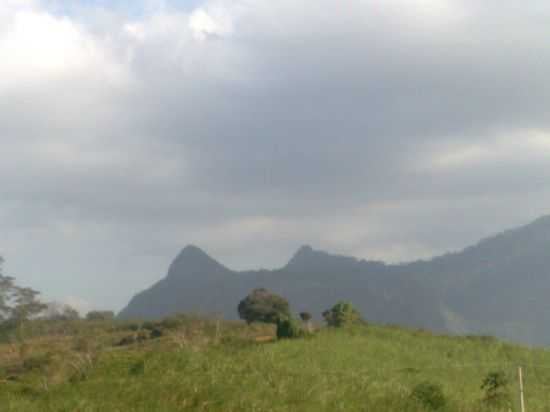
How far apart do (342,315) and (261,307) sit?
16.3 metres

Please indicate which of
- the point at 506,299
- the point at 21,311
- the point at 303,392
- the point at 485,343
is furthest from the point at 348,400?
the point at 506,299

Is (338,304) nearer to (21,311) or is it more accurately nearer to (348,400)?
(21,311)

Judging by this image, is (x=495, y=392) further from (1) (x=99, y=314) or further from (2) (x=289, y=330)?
(1) (x=99, y=314)

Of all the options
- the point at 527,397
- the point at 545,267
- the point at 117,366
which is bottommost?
A: the point at 527,397

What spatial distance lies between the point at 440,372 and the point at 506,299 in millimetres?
164233

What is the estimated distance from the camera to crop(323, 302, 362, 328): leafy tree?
39.1 metres

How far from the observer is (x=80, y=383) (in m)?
11.3

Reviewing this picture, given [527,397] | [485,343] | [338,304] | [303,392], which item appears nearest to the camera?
[303,392]

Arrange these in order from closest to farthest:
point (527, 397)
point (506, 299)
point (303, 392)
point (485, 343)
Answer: point (303, 392), point (527, 397), point (485, 343), point (506, 299)

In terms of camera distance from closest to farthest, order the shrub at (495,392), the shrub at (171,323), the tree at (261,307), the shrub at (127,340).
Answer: the shrub at (495,392)
the shrub at (127,340)
the shrub at (171,323)
the tree at (261,307)

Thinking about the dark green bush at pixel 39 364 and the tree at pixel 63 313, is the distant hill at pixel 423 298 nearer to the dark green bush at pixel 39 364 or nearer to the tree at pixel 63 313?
the tree at pixel 63 313

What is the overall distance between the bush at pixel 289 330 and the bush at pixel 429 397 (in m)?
16.2

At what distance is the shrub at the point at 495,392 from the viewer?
14836mm

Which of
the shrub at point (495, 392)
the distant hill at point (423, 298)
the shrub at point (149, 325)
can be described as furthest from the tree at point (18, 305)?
the distant hill at point (423, 298)
